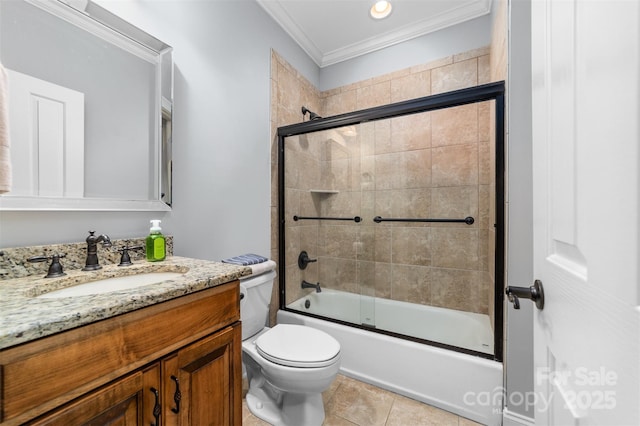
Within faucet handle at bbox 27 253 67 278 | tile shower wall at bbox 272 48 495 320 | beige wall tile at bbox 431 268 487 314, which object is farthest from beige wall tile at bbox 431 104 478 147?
faucet handle at bbox 27 253 67 278

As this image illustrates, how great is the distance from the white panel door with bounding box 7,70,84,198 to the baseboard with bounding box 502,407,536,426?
2.15 metres

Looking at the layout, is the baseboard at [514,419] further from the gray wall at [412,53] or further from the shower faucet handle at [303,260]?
the gray wall at [412,53]

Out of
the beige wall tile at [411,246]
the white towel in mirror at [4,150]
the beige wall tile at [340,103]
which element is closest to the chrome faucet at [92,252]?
the white towel in mirror at [4,150]

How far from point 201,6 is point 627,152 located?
73.4 inches

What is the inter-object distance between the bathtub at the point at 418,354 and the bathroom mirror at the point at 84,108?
4.59ft

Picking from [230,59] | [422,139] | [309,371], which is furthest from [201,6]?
[309,371]

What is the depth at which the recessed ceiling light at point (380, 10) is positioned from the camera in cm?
188

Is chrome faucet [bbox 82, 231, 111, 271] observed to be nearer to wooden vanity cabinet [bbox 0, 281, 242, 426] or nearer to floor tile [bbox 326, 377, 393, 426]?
wooden vanity cabinet [bbox 0, 281, 242, 426]

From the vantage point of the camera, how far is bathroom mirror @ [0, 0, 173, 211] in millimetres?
856

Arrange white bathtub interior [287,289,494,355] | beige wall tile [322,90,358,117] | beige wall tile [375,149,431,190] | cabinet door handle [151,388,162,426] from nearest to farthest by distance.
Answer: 1. cabinet door handle [151,388,162,426]
2. white bathtub interior [287,289,494,355]
3. beige wall tile [375,149,431,190]
4. beige wall tile [322,90,358,117]

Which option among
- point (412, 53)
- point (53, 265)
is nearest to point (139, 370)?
point (53, 265)

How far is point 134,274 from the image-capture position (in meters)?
0.97

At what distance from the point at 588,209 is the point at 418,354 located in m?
1.42

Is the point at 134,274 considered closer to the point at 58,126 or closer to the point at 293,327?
the point at 58,126
